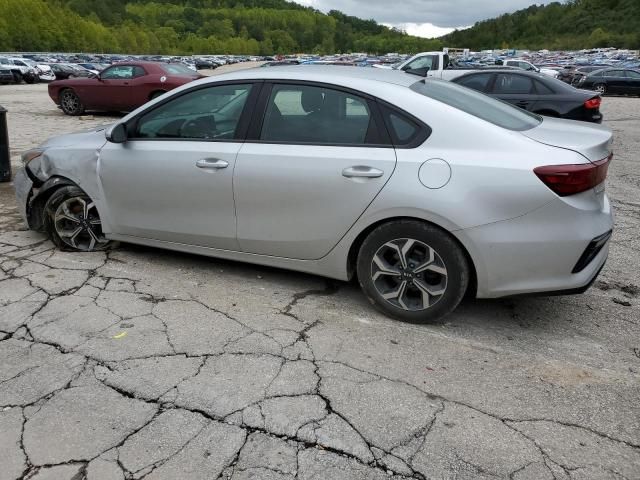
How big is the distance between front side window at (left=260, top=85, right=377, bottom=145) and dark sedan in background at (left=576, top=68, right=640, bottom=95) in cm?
2577

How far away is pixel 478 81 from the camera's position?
11.6 meters

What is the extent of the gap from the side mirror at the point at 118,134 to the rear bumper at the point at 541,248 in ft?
8.55

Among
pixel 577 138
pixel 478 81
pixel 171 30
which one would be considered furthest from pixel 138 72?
pixel 171 30

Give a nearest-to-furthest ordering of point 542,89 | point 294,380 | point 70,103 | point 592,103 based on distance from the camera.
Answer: point 294,380 < point 592,103 < point 542,89 < point 70,103

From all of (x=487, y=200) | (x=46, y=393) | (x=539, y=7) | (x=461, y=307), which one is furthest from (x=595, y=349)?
(x=539, y=7)

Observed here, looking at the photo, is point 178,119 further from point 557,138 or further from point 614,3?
point 614,3

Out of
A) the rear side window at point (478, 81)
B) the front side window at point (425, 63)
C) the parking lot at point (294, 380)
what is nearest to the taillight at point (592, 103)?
the rear side window at point (478, 81)

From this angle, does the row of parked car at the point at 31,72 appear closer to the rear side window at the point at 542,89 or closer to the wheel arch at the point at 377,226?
the rear side window at the point at 542,89

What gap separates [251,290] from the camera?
4.09 meters

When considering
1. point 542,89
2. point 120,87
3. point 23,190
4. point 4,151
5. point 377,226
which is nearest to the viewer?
point 377,226

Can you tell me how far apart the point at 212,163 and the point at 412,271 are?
5.12 ft

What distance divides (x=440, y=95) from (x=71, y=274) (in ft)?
10.1

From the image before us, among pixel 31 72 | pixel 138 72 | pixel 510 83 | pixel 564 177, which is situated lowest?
pixel 31 72

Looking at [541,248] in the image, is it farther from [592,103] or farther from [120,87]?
[120,87]
